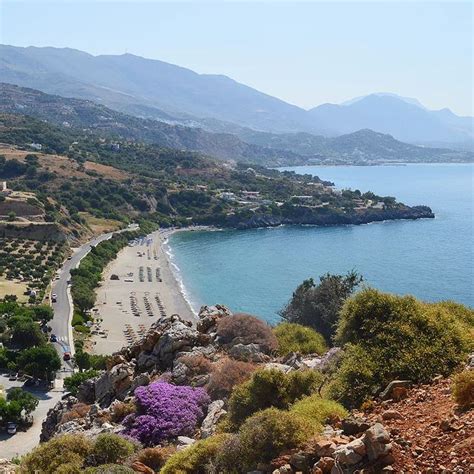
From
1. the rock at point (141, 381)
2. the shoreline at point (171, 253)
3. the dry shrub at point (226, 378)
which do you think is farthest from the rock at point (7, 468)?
the shoreline at point (171, 253)

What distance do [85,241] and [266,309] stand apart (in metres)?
37.2

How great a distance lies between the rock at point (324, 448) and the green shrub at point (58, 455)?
5.57 metres

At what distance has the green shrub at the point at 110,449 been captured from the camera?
39.3 feet

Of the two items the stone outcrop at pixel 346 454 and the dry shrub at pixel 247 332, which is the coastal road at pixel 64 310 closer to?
the dry shrub at pixel 247 332

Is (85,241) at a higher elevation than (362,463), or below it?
below

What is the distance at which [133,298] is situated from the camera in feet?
206

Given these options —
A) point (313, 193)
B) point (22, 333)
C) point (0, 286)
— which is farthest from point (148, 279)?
point (313, 193)

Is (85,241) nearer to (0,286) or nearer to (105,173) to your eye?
(0,286)

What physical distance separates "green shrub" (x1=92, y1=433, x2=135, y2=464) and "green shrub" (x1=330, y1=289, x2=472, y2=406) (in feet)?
14.9

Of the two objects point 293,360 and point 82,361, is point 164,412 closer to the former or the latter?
point 293,360

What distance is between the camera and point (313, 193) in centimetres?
14038

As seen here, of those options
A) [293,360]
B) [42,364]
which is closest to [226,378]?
[293,360]

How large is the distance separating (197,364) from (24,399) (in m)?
16.6

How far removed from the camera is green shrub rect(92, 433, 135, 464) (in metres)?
12.0
